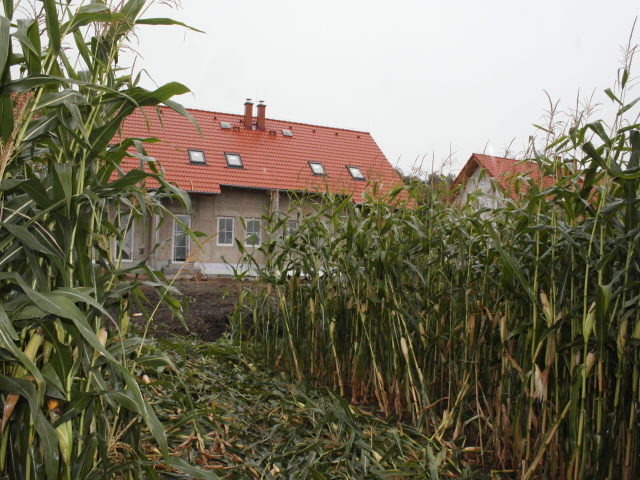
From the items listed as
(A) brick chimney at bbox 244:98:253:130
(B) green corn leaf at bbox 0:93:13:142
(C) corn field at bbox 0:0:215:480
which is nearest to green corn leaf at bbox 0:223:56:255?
(C) corn field at bbox 0:0:215:480

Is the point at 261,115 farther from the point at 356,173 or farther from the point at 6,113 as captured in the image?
the point at 6,113

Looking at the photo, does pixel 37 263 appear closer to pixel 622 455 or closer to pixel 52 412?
pixel 52 412

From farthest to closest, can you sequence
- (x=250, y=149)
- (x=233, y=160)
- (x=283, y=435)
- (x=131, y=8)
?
(x=250, y=149), (x=233, y=160), (x=283, y=435), (x=131, y=8)

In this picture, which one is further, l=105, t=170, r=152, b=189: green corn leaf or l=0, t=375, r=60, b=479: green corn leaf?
l=105, t=170, r=152, b=189: green corn leaf

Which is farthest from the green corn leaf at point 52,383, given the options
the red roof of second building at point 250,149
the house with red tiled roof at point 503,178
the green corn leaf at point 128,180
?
the red roof of second building at point 250,149

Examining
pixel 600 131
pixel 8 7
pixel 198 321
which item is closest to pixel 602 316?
pixel 600 131

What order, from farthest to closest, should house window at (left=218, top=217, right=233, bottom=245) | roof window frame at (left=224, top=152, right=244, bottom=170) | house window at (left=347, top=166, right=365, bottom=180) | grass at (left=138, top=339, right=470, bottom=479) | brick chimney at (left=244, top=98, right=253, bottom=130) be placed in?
brick chimney at (left=244, top=98, right=253, bottom=130) → house window at (left=347, top=166, right=365, bottom=180) → roof window frame at (left=224, top=152, right=244, bottom=170) → house window at (left=218, top=217, right=233, bottom=245) → grass at (left=138, top=339, right=470, bottom=479)

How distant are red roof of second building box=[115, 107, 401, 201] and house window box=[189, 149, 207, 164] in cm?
13

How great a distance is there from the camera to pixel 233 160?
633 inches

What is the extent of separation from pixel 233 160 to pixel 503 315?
14336 mm

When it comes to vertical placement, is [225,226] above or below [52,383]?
above

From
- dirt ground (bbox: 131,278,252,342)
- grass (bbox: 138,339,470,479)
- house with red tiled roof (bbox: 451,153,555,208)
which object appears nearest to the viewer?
grass (bbox: 138,339,470,479)

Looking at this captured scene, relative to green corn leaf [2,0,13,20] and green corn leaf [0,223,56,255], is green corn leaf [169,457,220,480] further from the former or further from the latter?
green corn leaf [2,0,13,20]

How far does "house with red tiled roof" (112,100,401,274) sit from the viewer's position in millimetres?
14453
